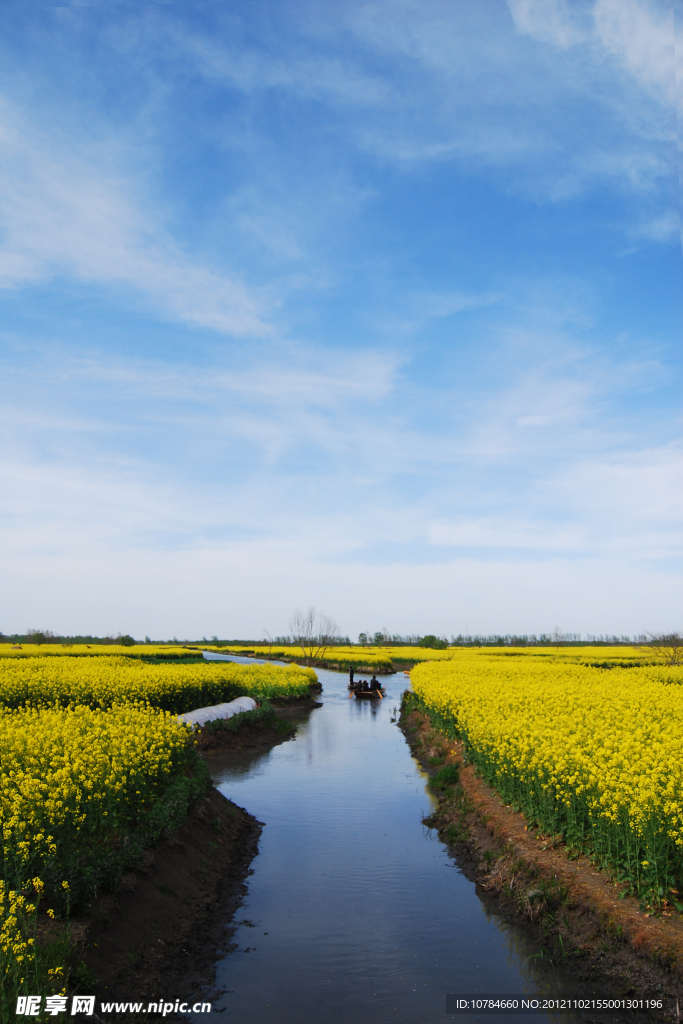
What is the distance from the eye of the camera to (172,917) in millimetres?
8453

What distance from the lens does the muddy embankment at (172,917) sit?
6.61 m

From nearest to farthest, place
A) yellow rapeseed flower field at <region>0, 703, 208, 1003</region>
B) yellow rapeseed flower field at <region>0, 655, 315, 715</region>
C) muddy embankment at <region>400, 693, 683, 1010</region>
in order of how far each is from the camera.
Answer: yellow rapeseed flower field at <region>0, 703, 208, 1003</region>
muddy embankment at <region>400, 693, 683, 1010</region>
yellow rapeseed flower field at <region>0, 655, 315, 715</region>

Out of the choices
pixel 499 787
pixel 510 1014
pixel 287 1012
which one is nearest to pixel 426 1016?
pixel 510 1014

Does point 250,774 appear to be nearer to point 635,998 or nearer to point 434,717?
point 434,717

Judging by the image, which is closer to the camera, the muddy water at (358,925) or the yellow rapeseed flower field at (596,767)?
the muddy water at (358,925)

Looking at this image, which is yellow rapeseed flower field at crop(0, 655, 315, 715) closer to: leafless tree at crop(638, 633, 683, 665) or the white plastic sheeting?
the white plastic sheeting

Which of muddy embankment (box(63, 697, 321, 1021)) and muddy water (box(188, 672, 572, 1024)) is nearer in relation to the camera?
muddy embankment (box(63, 697, 321, 1021))

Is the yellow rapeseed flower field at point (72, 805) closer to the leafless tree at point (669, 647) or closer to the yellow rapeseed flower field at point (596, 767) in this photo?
the yellow rapeseed flower field at point (596, 767)

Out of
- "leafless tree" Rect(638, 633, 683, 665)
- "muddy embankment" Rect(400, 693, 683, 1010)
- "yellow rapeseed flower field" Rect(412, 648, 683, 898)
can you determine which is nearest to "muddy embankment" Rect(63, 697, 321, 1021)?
"muddy embankment" Rect(400, 693, 683, 1010)

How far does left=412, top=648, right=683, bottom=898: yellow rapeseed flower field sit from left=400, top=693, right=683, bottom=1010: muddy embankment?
1.14 ft

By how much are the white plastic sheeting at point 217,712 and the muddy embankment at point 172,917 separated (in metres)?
8.88

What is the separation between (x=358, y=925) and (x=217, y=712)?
1543 cm

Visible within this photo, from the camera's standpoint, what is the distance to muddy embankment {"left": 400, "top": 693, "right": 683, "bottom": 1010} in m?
6.92

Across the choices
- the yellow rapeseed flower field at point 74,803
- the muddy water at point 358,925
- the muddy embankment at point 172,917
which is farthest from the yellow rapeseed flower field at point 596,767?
the yellow rapeseed flower field at point 74,803
